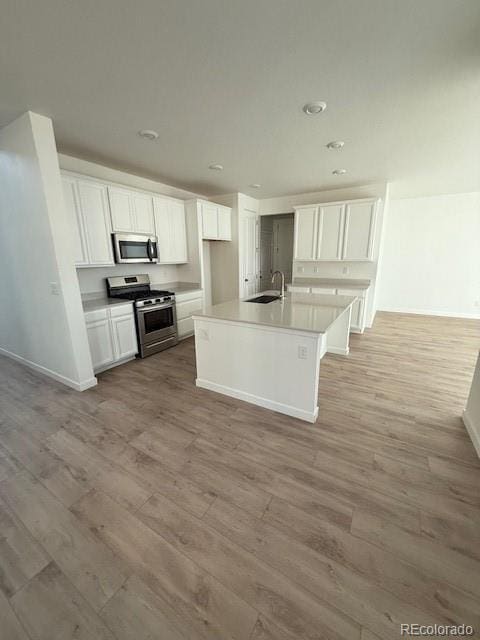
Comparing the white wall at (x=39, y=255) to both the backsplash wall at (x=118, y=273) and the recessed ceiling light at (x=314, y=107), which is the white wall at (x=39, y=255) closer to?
the backsplash wall at (x=118, y=273)

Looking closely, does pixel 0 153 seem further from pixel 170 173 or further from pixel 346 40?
pixel 346 40

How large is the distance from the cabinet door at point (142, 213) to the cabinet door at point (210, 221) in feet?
3.21

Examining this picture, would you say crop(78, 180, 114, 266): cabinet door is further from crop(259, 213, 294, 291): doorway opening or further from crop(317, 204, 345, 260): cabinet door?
crop(259, 213, 294, 291): doorway opening

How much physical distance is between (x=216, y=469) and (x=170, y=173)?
407 centimetres

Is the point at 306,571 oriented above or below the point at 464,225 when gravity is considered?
below

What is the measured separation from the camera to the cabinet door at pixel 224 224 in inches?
198

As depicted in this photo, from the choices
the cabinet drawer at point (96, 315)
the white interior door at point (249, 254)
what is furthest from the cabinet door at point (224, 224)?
the cabinet drawer at point (96, 315)

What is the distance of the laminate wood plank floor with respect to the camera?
110cm

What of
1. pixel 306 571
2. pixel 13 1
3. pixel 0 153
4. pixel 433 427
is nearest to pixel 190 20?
pixel 13 1

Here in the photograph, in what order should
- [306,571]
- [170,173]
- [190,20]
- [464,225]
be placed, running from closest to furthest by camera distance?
[306,571]
[190,20]
[170,173]
[464,225]

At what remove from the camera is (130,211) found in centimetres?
372

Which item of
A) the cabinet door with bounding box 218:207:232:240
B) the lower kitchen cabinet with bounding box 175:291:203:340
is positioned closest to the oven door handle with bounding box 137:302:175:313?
the lower kitchen cabinet with bounding box 175:291:203:340

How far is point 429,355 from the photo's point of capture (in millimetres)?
3809

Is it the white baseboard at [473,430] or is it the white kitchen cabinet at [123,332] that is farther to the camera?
the white kitchen cabinet at [123,332]
